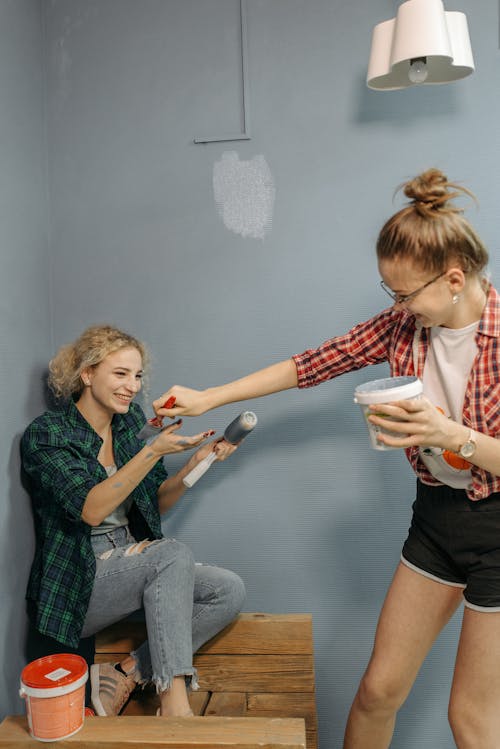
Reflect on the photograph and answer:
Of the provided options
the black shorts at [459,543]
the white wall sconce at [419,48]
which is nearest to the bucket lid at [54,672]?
the black shorts at [459,543]

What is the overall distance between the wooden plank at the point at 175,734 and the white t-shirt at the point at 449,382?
55 centimetres

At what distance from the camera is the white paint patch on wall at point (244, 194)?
5.96ft

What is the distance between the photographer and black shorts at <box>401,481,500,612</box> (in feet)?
3.94

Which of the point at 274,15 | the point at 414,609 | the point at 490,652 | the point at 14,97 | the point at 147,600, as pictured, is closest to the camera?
the point at 490,652

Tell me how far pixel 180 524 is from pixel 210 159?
98 cm

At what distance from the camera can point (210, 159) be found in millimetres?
1832

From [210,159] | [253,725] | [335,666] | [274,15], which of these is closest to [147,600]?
[253,725]

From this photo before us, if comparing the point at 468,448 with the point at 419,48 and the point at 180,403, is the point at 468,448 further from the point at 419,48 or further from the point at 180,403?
the point at 419,48

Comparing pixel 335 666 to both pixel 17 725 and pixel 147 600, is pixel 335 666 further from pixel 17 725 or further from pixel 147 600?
pixel 17 725

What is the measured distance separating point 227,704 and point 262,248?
1136 mm

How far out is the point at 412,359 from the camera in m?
1.30

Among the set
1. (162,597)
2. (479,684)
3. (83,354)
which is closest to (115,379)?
(83,354)

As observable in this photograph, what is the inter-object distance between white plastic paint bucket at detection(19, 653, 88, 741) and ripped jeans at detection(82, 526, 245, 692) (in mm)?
175

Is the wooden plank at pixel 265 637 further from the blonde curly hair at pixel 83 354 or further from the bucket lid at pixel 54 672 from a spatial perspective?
the blonde curly hair at pixel 83 354
